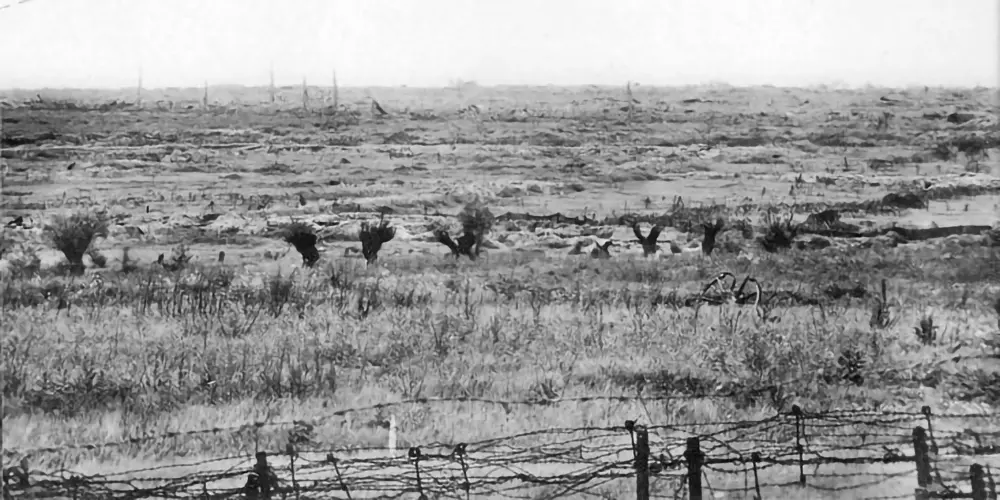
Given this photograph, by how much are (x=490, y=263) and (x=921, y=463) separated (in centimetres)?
286

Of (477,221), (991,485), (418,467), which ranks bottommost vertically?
(991,485)

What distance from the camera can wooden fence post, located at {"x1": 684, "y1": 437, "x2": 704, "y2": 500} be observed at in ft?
16.1

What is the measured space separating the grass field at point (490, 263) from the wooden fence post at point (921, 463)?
80mm

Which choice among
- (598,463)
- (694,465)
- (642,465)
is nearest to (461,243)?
(598,463)

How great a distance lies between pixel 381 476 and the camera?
5020 mm

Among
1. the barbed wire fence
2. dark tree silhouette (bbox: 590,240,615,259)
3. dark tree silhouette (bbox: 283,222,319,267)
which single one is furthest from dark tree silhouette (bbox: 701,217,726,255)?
dark tree silhouette (bbox: 283,222,319,267)

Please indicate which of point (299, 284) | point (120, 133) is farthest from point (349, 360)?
point (120, 133)

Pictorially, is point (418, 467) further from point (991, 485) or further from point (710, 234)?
point (991, 485)

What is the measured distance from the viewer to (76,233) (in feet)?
17.1

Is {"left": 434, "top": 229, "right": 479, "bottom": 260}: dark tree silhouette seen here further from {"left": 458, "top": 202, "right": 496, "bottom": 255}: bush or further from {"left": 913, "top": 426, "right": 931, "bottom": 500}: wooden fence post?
{"left": 913, "top": 426, "right": 931, "bottom": 500}: wooden fence post

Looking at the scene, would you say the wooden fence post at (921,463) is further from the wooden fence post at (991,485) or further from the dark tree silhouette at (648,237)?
the dark tree silhouette at (648,237)

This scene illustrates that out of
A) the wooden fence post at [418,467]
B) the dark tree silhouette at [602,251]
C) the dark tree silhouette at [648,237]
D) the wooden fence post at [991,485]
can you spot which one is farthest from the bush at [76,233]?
the wooden fence post at [991,485]

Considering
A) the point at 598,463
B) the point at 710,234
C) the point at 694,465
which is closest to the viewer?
the point at 694,465

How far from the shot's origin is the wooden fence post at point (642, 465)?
16.4 feet
